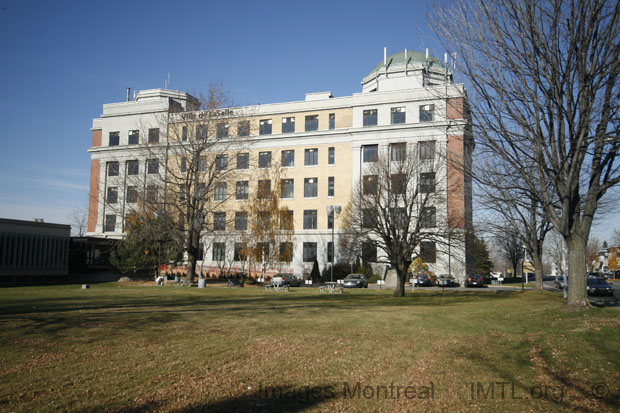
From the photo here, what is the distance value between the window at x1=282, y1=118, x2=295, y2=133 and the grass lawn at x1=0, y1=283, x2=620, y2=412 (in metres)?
45.0

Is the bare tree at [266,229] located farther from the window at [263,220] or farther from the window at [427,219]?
the window at [427,219]

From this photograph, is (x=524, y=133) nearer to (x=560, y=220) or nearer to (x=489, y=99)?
(x=489, y=99)

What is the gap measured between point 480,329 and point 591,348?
13.3 ft

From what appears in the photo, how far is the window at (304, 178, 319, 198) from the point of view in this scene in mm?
55656

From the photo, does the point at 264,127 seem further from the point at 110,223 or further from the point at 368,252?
the point at 368,252

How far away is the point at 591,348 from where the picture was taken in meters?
9.52

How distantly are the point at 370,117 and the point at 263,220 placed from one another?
721 inches

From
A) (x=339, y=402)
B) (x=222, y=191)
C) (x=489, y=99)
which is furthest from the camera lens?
(x=222, y=191)

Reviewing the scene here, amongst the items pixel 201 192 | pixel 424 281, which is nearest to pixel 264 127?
pixel 201 192

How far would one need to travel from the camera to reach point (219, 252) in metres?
57.1

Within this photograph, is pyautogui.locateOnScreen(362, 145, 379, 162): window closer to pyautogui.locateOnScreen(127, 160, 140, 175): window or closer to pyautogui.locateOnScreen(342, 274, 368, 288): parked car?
pyautogui.locateOnScreen(342, 274, 368, 288): parked car

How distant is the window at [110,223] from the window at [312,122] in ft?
96.7

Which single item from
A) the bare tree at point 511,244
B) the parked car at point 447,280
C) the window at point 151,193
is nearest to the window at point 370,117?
the bare tree at point 511,244

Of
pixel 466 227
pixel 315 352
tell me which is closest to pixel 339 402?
pixel 315 352
